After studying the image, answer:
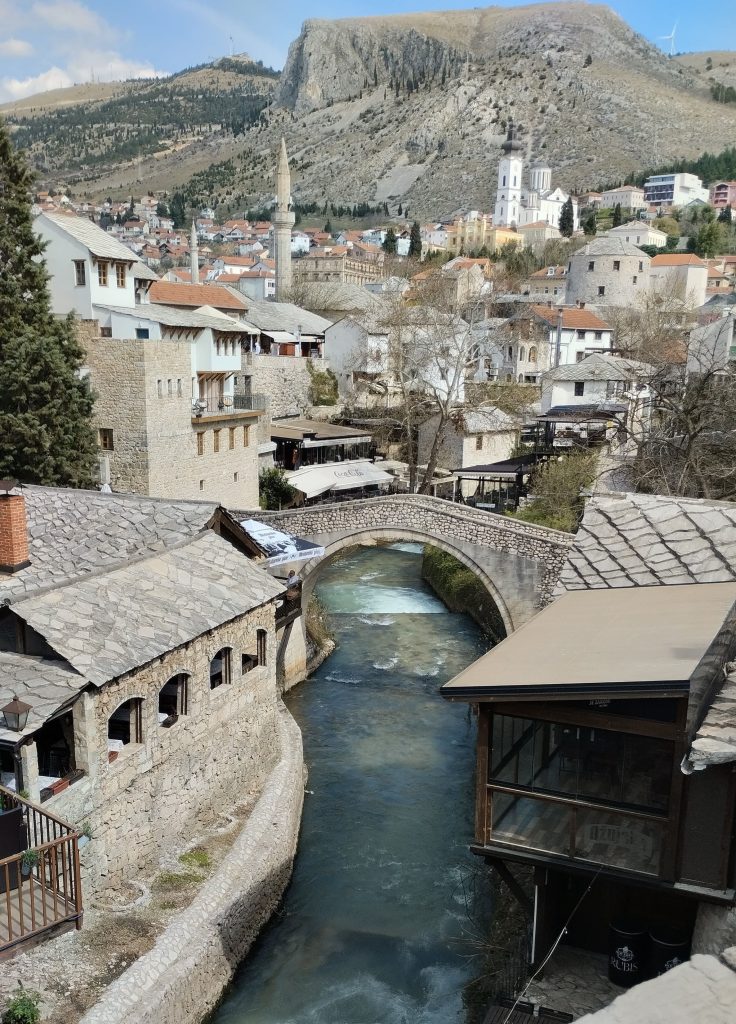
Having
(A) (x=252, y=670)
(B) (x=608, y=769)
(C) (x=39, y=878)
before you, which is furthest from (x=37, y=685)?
(B) (x=608, y=769)

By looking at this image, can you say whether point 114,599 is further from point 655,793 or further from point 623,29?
point 623,29

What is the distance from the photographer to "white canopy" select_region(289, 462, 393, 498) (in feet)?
102

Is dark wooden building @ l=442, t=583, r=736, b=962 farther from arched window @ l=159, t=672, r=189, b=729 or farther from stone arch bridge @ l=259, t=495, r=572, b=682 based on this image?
stone arch bridge @ l=259, t=495, r=572, b=682

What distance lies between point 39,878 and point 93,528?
5977 mm

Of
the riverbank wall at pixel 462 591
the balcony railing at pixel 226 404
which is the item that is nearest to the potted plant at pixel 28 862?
the riverbank wall at pixel 462 591

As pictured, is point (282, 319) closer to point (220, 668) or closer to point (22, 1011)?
point (220, 668)

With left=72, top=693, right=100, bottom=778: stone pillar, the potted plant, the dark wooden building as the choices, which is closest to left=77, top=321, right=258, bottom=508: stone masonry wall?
left=72, top=693, right=100, bottom=778: stone pillar

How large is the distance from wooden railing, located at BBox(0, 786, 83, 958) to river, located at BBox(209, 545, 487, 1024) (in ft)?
9.85

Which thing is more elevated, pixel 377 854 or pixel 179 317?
pixel 179 317

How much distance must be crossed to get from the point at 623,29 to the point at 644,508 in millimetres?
222230

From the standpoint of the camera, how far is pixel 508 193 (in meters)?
133

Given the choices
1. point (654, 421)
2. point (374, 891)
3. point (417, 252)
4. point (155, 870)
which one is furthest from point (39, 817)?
point (417, 252)

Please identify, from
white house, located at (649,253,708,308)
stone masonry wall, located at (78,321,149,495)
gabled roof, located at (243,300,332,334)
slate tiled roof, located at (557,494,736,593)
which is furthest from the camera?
white house, located at (649,253,708,308)

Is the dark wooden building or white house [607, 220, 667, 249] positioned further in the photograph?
white house [607, 220, 667, 249]
